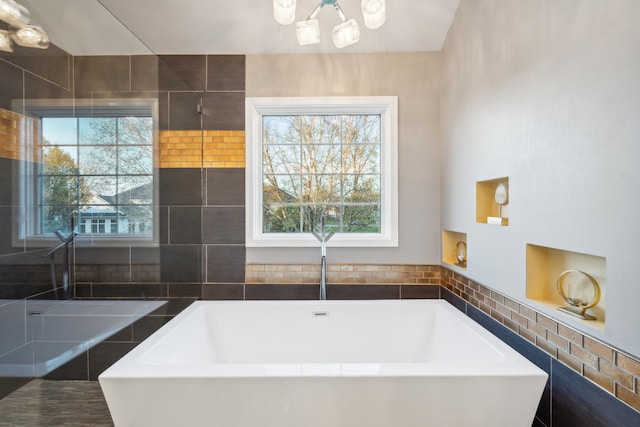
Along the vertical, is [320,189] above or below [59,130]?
below

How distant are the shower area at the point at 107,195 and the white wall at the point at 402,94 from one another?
30cm

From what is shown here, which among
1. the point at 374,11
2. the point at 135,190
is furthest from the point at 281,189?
the point at 374,11

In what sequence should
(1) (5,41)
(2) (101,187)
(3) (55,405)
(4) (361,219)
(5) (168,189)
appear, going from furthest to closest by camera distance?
(4) (361,219) < (5) (168,189) < (2) (101,187) < (3) (55,405) < (1) (5,41)

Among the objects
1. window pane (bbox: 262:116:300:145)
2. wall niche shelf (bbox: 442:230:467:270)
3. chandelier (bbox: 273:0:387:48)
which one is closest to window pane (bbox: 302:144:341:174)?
window pane (bbox: 262:116:300:145)

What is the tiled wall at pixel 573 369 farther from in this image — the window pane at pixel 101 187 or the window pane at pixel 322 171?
the window pane at pixel 101 187

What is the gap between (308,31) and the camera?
1.82 m

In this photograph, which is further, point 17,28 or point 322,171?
point 322,171

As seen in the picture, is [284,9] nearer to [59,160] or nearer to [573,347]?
[59,160]

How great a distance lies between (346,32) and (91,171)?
144cm

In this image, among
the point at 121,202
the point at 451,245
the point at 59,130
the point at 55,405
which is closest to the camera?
the point at 59,130

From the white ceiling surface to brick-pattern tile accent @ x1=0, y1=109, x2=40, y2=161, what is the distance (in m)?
0.69

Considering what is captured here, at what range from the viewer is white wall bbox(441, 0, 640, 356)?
0.98 meters

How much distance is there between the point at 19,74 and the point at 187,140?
1.03 metres

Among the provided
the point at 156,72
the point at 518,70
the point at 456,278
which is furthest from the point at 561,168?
the point at 156,72
